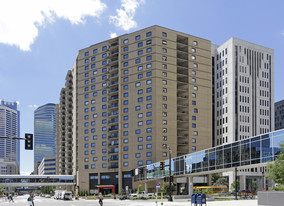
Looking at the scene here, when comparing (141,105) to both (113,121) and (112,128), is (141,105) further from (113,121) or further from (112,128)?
(112,128)

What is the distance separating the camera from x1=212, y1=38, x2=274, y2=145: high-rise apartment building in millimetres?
119875

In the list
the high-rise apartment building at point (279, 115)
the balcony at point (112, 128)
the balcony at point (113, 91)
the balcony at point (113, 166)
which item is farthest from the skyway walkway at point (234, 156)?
the high-rise apartment building at point (279, 115)

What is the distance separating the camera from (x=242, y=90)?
12188cm

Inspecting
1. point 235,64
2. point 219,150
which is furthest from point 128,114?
point 219,150

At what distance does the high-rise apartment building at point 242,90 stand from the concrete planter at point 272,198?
8224cm

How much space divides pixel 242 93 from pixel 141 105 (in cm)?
3737

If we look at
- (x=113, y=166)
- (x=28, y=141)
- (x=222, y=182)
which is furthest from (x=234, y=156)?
(x=222, y=182)

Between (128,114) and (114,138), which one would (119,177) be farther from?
(128,114)

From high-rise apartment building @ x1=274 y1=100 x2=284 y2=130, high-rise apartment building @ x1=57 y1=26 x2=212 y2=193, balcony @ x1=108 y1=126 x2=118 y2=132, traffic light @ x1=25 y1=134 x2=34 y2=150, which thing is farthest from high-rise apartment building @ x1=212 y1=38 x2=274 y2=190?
traffic light @ x1=25 y1=134 x2=34 y2=150

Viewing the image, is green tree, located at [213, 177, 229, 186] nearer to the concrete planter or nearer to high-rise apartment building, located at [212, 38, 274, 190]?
high-rise apartment building, located at [212, 38, 274, 190]

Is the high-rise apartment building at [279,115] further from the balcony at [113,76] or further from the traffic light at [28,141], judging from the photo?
the traffic light at [28,141]

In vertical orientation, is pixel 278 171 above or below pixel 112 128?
below

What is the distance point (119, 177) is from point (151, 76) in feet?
105

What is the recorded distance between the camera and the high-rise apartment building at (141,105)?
105188mm
